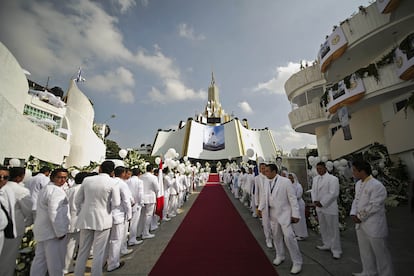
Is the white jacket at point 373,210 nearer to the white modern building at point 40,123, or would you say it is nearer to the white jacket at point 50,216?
the white jacket at point 50,216

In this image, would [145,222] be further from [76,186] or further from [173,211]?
[173,211]

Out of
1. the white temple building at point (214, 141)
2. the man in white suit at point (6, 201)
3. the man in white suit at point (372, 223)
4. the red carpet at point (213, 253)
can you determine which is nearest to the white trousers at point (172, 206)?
the red carpet at point (213, 253)

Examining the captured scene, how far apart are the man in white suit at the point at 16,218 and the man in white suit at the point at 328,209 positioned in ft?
17.1

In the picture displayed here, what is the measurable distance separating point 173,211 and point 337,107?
37.5 feet

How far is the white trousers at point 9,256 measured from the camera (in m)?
2.58

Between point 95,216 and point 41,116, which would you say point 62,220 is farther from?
point 41,116

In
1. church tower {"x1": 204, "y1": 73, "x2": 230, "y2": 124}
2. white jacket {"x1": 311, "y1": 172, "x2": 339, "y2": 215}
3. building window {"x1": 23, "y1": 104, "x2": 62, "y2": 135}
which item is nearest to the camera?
white jacket {"x1": 311, "y1": 172, "x2": 339, "y2": 215}

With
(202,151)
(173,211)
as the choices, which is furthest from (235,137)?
(173,211)

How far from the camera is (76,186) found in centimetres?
363

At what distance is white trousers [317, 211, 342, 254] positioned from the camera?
12.3 feet

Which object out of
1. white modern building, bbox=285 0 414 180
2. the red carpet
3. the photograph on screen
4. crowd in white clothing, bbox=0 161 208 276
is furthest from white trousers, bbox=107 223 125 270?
the photograph on screen

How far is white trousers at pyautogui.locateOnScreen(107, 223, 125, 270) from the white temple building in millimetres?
41568

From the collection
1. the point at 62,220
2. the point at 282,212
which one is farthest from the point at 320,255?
the point at 62,220

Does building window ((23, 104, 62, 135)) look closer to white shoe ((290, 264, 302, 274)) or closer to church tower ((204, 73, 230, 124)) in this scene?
white shoe ((290, 264, 302, 274))
